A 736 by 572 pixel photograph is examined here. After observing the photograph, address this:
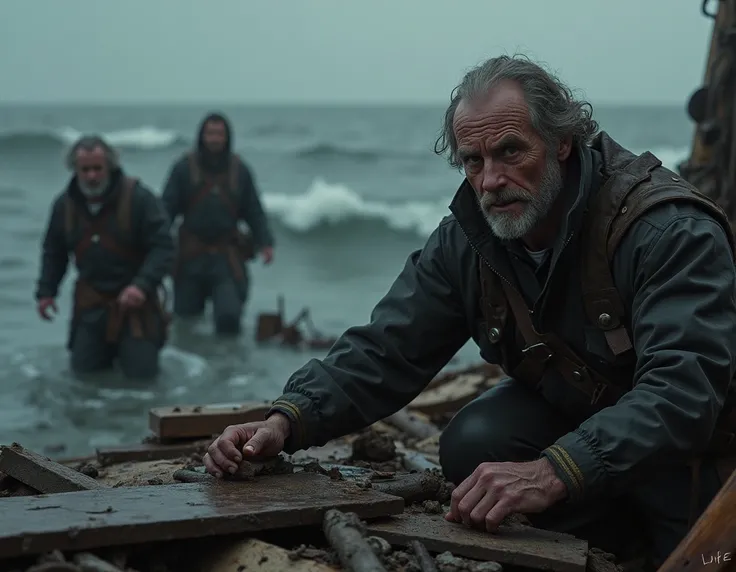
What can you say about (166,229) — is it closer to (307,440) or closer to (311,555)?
(307,440)

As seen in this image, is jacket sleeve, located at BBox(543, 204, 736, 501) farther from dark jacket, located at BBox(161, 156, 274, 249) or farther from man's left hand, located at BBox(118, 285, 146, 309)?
dark jacket, located at BBox(161, 156, 274, 249)

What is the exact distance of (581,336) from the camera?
3.83m

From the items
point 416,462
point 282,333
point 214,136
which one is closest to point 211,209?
point 214,136

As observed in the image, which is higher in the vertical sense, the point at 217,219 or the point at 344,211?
the point at 217,219

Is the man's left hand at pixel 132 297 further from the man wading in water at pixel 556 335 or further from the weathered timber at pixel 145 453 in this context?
the man wading in water at pixel 556 335

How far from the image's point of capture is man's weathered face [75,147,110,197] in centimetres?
993

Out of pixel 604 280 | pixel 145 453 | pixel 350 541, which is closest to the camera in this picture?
pixel 350 541

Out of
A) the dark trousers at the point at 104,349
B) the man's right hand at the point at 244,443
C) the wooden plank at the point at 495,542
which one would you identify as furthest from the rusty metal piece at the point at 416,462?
the dark trousers at the point at 104,349

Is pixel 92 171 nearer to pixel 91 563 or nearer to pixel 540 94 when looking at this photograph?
pixel 540 94

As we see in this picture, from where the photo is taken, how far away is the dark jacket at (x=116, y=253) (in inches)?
397

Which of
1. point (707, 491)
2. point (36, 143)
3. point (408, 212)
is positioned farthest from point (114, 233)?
point (36, 143)

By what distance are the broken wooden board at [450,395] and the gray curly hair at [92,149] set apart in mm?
4152

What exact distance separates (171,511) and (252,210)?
1006 centimetres

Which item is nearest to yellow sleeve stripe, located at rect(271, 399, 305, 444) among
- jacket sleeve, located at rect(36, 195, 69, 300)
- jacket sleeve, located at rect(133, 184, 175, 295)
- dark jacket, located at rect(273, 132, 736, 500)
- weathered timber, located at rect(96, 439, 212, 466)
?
dark jacket, located at rect(273, 132, 736, 500)
